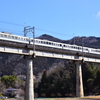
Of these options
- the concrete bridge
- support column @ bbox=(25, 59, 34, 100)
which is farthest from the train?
support column @ bbox=(25, 59, 34, 100)

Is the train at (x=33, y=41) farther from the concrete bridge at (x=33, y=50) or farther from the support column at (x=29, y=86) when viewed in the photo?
the support column at (x=29, y=86)

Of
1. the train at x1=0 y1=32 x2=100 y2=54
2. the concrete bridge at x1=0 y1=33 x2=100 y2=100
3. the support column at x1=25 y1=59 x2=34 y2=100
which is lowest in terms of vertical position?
the support column at x1=25 y1=59 x2=34 y2=100

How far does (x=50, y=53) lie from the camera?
1640 inches

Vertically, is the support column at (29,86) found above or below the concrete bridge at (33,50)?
below

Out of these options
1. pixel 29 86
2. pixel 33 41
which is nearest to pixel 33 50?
pixel 33 41

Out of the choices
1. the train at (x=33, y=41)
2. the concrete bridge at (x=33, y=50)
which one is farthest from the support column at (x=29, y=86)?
the train at (x=33, y=41)

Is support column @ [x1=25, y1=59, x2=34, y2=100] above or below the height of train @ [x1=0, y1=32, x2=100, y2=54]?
below

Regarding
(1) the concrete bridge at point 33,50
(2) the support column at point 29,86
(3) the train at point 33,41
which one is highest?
(3) the train at point 33,41

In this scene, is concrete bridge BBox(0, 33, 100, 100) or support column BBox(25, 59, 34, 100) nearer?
concrete bridge BBox(0, 33, 100, 100)

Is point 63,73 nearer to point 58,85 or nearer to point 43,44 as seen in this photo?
point 58,85

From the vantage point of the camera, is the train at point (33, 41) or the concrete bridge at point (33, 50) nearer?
the concrete bridge at point (33, 50)

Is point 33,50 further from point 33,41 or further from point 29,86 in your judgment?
point 29,86

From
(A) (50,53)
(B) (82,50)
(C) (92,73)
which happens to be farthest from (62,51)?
(C) (92,73)

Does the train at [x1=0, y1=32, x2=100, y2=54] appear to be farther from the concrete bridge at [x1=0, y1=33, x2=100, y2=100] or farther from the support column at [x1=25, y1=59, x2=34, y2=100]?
the support column at [x1=25, y1=59, x2=34, y2=100]
